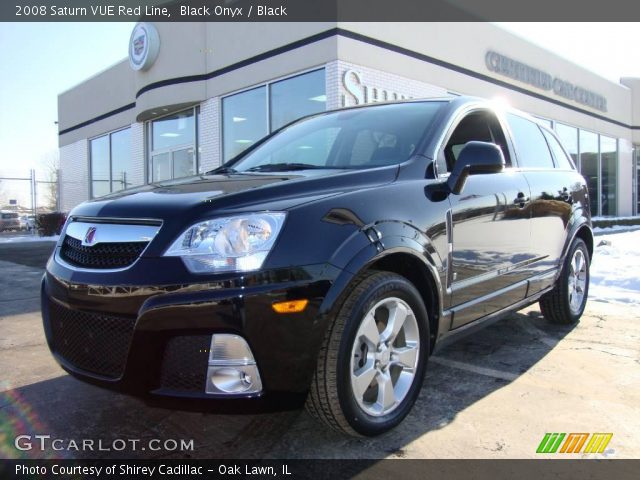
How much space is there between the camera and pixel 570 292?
15.1 feet

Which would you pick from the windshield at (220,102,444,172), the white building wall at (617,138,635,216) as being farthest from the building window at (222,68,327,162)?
the white building wall at (617,138,635,216)

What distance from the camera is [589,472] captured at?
2262mm

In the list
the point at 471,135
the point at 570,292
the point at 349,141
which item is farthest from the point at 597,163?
the point at 349,141

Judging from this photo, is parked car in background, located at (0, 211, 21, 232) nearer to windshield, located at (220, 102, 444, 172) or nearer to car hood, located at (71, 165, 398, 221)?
windshield, located at (220, 102, 444, 172)

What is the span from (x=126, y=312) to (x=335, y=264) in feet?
2.86

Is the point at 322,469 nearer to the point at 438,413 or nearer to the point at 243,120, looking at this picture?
the point at 438,413

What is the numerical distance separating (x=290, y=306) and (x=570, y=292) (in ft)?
11.1

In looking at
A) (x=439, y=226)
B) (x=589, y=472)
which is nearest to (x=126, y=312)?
(x=439, y=226)

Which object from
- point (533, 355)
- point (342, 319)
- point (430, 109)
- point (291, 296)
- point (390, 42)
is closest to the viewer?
point (291, 296)

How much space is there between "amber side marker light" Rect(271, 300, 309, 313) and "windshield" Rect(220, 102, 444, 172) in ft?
3.57

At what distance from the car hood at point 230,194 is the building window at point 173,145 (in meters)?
11.5

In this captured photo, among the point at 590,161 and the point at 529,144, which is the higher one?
the point at 590,161

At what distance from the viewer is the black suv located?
6.87 feet

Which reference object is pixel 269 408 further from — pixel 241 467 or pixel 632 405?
pixel 632 405
